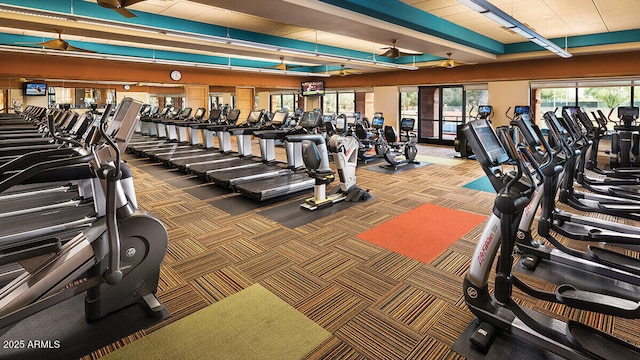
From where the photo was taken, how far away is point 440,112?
12.3m

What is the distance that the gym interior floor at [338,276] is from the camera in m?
2.20

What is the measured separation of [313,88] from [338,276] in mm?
11870

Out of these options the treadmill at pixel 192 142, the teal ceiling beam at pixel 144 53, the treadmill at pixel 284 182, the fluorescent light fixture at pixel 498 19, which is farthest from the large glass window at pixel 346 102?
the fluorescent light fixture at pixel 498 19

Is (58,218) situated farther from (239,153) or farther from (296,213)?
(239,153)

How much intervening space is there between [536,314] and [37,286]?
272 cm

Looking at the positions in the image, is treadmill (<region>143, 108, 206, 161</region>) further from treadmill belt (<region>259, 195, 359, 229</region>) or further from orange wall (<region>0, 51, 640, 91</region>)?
treadmill belt (<region>259, 195, 359, 229</region>)

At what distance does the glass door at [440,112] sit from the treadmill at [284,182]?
7.13 metres

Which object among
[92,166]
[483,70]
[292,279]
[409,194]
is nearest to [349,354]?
[292,279]

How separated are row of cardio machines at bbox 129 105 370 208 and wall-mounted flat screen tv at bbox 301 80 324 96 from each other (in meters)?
5.47

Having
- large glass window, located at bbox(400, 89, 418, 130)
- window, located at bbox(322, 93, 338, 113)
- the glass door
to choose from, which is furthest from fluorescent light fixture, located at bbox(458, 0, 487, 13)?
window, located at bbox(322, 93, 338, 113)

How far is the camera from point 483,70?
35.0 ft

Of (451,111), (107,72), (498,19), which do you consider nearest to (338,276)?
(498,19)

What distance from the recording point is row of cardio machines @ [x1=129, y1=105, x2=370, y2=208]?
16.5 feet

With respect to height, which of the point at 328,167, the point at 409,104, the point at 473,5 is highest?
A: the point at 473,5
